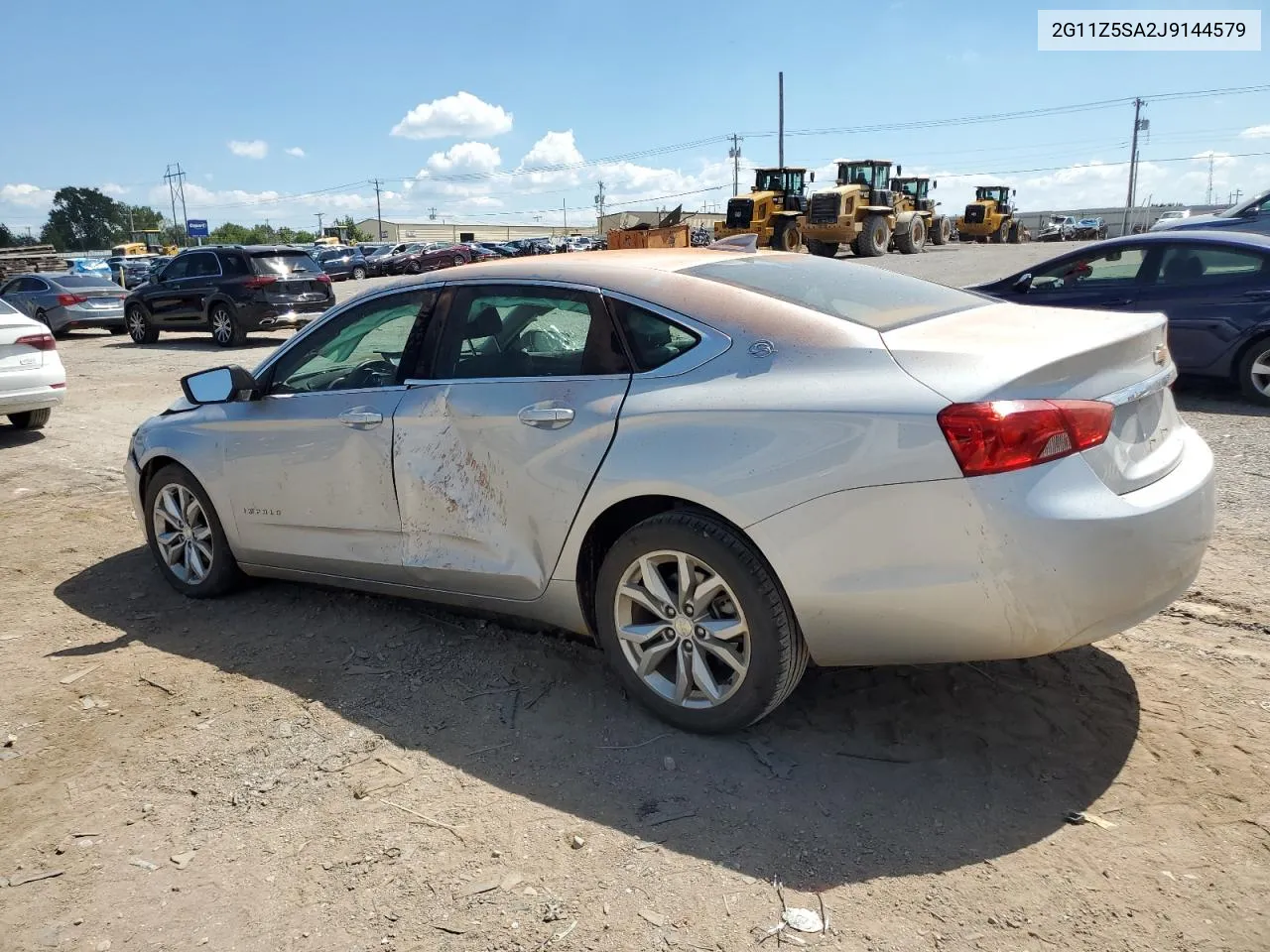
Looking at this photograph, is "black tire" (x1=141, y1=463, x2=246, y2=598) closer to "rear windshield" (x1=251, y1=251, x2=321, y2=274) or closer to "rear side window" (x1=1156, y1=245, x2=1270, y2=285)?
"rear side window" (x1=1156, y1=245, x2=1270, y2=285)

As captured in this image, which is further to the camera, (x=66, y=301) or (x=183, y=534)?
(x=66, y=301)

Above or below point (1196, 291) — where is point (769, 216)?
above

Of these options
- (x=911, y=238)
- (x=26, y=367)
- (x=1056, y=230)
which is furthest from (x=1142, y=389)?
(x=1056, y=230)

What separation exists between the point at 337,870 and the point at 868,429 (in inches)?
75.4

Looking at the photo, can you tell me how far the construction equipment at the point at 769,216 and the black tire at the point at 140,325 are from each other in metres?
17.7

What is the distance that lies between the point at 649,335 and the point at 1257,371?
22.1 ft

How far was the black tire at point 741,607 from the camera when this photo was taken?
9.80 ft

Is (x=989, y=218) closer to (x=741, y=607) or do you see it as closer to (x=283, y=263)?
(x=283, y=263)

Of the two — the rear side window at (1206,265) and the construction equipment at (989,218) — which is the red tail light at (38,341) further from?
the construction equipment at (989,218)

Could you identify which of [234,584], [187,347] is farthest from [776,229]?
[234,584]

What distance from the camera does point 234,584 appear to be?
4.79 metres

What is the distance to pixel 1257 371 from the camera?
26.0ft

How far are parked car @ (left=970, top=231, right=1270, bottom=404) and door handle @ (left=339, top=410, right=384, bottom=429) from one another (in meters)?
6.23

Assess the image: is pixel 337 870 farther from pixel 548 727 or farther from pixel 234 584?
pixel 234 584
